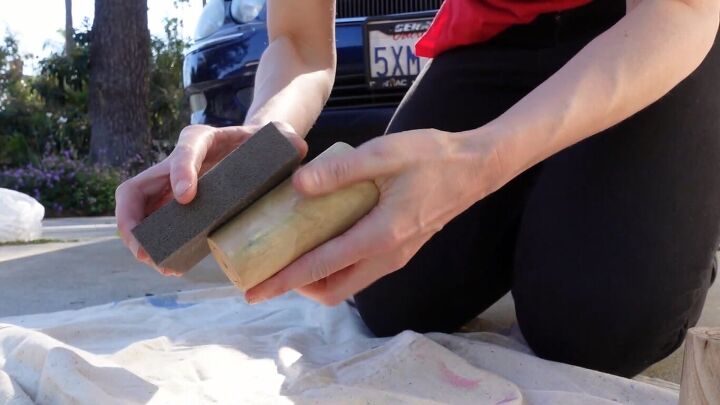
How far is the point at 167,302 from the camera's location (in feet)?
6.08

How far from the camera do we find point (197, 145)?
3.34ft

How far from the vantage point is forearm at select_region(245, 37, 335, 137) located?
1313 millimetres

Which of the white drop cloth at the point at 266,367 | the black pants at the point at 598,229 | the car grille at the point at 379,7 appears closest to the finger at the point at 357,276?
the white drop cloth at the point at 266,367

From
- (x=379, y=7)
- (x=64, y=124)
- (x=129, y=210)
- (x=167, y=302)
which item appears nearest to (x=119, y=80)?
(x=64, y=124)

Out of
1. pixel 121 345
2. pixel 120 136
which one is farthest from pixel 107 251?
pixel 120 136

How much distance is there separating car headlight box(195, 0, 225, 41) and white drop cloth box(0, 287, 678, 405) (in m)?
1.48

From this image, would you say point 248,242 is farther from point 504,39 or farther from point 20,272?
point 20,272

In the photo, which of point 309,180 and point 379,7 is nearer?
point 309,180

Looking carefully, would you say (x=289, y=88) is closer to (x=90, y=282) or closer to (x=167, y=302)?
(x=167, y=302)

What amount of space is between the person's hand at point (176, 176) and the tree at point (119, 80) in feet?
19.0

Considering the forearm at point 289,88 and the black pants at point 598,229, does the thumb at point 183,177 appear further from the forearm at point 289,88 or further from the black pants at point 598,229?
the black pants at point 598,229

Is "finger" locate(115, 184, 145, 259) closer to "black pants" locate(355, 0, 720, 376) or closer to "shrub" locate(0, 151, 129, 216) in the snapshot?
"black pants" locate(355, 0, 720, 376)

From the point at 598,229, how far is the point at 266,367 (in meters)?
0.61

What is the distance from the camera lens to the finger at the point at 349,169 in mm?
827
